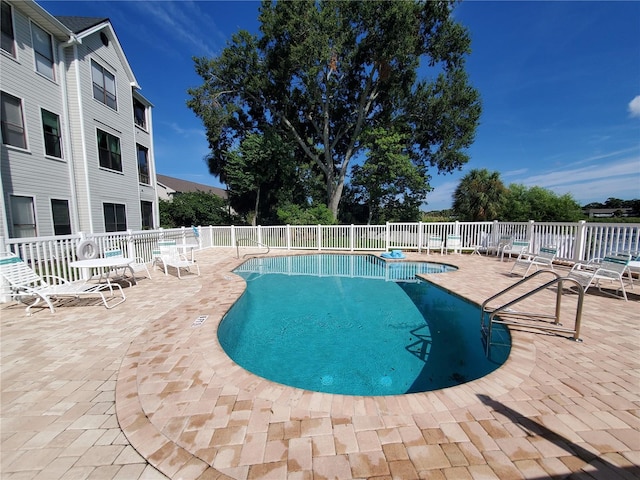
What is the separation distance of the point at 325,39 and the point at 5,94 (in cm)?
1361

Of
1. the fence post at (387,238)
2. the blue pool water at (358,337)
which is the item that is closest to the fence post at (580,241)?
the blue pool water at (358,337)

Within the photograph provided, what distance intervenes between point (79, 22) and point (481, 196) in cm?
2243

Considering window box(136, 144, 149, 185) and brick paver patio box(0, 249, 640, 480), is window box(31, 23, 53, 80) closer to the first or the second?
window box(136, 144, 149, 185)

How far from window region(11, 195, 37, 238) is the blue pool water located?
7.69 m

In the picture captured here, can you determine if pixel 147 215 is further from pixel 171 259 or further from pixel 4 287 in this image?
pixel 4 287

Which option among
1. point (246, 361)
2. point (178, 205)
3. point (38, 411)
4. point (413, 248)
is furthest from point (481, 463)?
point (178, 205)

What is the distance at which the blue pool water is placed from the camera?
3.17 meters

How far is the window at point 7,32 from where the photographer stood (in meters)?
7.45

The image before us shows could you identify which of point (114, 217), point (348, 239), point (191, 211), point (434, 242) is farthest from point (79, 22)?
point (434, 242)

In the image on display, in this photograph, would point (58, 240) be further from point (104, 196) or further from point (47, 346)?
point (104, 196)

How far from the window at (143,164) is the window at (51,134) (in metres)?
3.84

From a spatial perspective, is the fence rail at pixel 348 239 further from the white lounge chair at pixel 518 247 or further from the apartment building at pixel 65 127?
the apartment building at pixel 65 127

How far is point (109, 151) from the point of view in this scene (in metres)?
10.8

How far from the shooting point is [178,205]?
1983 centimetres
